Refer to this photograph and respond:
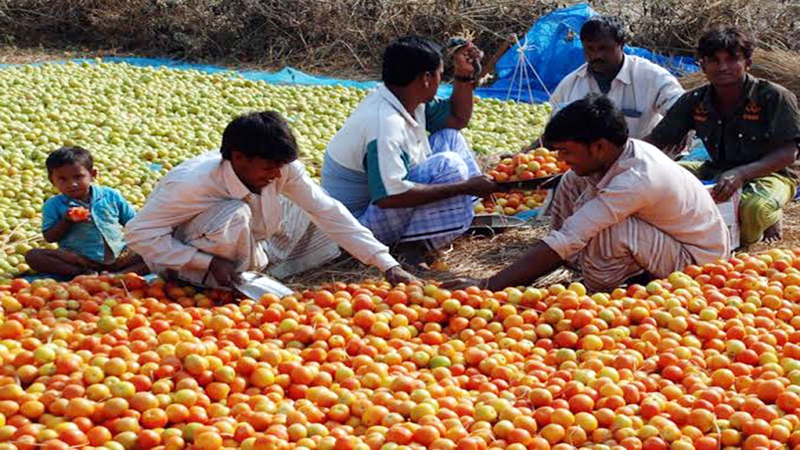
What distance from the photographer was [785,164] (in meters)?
5.15

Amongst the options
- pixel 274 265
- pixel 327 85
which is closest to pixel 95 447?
pixel 274 265

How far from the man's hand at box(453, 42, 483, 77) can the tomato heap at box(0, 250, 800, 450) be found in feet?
5.53

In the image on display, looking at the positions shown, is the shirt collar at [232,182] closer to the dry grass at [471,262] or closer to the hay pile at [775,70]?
the dry grass at [471,262]

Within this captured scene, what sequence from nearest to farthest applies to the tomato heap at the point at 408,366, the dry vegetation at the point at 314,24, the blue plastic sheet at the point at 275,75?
the tomato heap at the point at 408,366 < the blue plastic sheet at the point at 275,75 < the dry vegetation at the point at 314,24

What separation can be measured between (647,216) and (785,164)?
1.25 m

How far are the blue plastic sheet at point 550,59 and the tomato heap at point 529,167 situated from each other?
11.0ft

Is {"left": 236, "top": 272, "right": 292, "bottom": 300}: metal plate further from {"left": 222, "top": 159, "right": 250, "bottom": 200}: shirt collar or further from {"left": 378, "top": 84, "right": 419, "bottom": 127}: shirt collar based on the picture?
{"left": 378, "top": 84, "right": 419, "bottom": 127}: shirt collar

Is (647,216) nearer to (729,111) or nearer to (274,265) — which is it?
(729,111)

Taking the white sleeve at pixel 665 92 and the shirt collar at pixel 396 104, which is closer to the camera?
the shirt collar at pixel 396 104

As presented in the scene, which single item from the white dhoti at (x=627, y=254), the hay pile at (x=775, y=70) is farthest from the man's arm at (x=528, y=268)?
the hay pile at (x=775, y=70)

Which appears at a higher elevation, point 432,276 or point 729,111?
point 729,111

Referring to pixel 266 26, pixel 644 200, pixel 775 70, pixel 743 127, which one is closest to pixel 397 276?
pixel 644 200

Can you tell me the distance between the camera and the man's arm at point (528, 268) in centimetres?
418

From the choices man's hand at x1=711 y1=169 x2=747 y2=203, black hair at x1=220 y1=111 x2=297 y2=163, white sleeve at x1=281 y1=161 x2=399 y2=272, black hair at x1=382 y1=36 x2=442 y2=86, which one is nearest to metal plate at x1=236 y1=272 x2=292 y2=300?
white sleeve at x1=281 y1=161 x2=399 y2=272
